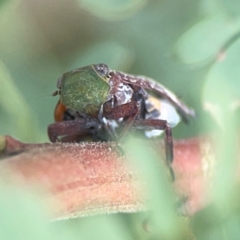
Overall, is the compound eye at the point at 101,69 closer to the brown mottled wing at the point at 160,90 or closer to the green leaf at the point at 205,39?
the brown mottled wing at the point at 160,90

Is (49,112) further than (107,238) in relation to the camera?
Yes

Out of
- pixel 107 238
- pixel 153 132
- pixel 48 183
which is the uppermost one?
pixel 48 183

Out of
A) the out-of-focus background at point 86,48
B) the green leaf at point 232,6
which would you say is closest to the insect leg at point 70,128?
the out-of-focus background at point 86,48

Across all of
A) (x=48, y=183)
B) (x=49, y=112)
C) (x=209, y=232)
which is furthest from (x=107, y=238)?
(x=49, y=112)

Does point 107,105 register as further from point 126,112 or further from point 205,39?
point 205,39

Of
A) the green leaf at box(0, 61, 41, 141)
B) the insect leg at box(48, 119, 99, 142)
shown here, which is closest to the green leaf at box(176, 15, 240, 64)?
the insect leg at box(48, 119, 99, 142)

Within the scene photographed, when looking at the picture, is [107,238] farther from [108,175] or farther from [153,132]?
[153,132]
